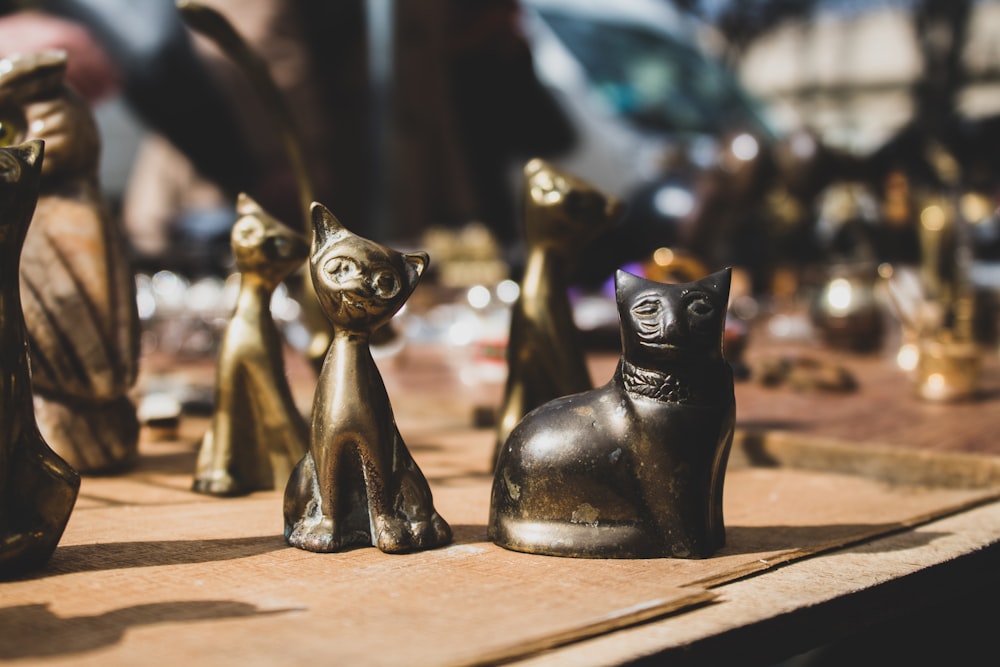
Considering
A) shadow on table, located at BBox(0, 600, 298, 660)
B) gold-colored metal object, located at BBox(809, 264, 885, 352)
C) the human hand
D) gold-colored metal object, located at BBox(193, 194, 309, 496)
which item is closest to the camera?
shadow on table, located at BBox(0, 600, 298, 660)

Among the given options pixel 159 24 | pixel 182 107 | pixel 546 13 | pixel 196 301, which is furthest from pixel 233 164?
pixel 546 13

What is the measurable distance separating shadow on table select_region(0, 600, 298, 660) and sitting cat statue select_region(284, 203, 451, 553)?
0.74 feet

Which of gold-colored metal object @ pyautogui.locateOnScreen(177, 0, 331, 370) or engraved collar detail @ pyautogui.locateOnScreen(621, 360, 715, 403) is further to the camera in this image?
gold-colored metal object @ pyautogui.locateOnScreen(177, 0, 331, 370)

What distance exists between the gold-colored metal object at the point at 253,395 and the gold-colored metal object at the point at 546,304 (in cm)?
33

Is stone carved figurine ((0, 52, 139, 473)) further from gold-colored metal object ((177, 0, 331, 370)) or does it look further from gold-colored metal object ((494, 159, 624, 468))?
gold-colored metal object ((494, 159, 624, 468))

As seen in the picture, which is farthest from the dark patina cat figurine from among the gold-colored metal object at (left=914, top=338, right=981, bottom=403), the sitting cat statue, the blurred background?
the blurred background

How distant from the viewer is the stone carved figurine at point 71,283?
5.08 ft

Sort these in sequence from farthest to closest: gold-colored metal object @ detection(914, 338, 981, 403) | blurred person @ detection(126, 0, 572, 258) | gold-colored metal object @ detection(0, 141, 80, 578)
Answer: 1. blurred person @ detection(126, 0, 572, 258)
2. gold-colored metal object @ detection(914, 338, 981, 403)
3. gold-colored metal object @ detection(0, 141, 80, 578)

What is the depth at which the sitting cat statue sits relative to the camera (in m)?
1.18

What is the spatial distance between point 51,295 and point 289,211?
12.4 ft

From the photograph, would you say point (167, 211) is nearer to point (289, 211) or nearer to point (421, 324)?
point (289, 211)

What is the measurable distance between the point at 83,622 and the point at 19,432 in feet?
0.87

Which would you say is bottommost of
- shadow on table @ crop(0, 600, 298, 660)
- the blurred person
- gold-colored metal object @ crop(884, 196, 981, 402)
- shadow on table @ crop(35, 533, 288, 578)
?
shadow on table @ crop(0, 600, 298, 660)

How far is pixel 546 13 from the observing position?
700cm
